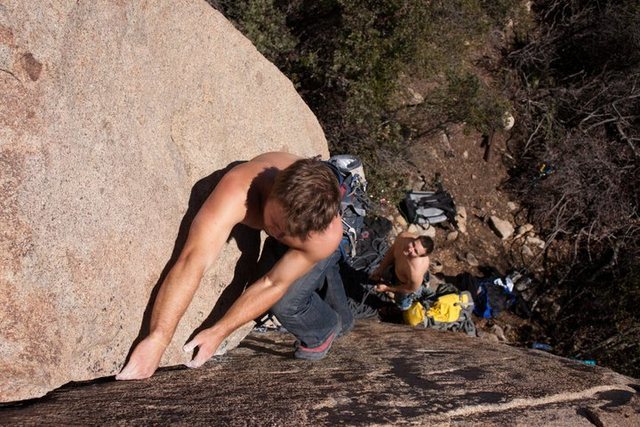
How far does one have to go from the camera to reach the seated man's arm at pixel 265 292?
2581mm

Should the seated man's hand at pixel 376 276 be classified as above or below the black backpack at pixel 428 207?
above

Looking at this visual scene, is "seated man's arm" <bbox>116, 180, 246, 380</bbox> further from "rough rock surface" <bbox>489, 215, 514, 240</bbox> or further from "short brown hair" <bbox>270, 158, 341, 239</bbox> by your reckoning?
"rough rock surface" <bbox>489, 215, 514, 240</bbox>

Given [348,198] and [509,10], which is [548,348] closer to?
[348,198]

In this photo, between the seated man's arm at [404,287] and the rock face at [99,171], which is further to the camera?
the seated man's arm at [404,287]

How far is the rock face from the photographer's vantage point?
1873 mm

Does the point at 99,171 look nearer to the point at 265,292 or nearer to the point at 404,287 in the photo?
the point at 265,292

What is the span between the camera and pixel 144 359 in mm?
2252

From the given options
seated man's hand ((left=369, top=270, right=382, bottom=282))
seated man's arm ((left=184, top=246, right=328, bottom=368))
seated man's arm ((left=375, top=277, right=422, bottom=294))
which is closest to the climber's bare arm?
seated man's arm ((left=184, top=246, right=328, bottom=368))

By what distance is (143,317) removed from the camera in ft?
7.75

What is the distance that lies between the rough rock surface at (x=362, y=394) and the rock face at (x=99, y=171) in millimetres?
206

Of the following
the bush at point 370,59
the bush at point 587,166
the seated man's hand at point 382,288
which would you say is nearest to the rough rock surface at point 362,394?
the seated man's hand at point 382,288

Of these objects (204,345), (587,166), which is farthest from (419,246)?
(587,166)

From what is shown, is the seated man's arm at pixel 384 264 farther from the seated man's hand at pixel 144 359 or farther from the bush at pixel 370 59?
the seated man's hand at pixel 144 359

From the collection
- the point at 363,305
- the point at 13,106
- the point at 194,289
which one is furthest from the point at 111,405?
the point at 363,305
